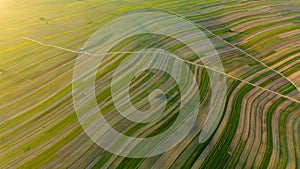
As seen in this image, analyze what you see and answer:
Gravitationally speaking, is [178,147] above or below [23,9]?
below

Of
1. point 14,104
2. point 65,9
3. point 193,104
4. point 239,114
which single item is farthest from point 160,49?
point 65,9

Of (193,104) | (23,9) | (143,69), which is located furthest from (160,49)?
(23,9)

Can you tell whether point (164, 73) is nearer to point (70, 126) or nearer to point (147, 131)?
point (147, 131)

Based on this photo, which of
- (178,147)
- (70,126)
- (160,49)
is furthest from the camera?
(160,49)

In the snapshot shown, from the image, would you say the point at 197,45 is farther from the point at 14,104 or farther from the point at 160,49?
the point at 14,104

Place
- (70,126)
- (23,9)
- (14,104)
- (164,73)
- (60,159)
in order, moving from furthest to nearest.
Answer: (23,9)
(164,73)
(14,104)
(70,126)
(60,159)

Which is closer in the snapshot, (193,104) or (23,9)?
(193,104)
